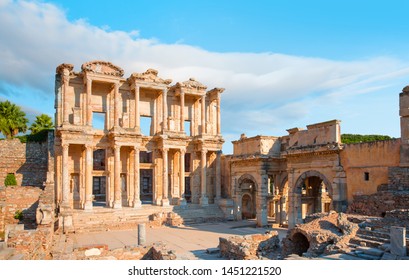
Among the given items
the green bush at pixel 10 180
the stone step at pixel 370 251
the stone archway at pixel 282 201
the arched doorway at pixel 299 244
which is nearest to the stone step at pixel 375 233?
the stone step at pixel 370 251

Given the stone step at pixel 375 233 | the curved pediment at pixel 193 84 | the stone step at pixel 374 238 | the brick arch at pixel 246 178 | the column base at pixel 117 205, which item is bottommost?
the stone step at pixel 374 238

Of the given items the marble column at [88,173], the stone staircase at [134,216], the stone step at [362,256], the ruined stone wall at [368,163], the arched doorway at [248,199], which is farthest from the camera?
the arched doorway at [248,199]

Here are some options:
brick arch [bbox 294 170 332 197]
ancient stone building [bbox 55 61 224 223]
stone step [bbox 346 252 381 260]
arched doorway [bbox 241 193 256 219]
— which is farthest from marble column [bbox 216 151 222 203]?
stone step [bbox 346 252 381 260]

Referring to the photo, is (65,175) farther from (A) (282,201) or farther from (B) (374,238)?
(B) (374,238)

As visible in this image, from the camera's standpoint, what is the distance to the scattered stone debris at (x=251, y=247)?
50.3 ft

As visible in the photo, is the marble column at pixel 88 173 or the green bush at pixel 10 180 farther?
the green bush at pixel 10 180

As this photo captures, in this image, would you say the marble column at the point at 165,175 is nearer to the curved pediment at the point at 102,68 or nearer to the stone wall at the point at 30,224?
the curved pediment at the point at 102,68

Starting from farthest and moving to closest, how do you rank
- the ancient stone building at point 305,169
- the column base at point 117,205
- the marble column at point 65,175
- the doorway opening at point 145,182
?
the doorway opening at point 145,182
the column base at point 117,205
the marble column at point 65,175
the ancient stone building at point 305,169

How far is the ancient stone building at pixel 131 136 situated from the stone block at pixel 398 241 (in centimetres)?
1938

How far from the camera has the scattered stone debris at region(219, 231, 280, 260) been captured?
50.3ft

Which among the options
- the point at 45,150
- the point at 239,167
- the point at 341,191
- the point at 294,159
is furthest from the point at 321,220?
the point at 45,150

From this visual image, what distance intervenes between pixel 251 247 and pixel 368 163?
8.42 meters

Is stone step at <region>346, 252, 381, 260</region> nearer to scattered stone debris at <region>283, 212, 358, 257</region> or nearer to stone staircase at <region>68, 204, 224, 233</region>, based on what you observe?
scattered stone debris at <region>283, 212, 358, 257</region>
